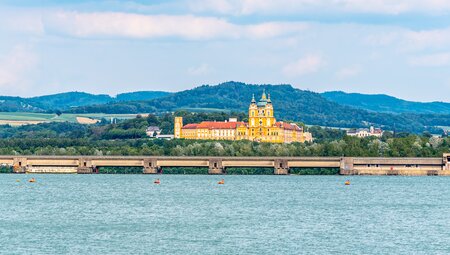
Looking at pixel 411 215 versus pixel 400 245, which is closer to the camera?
pixel 400 245

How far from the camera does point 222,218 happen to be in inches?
4075

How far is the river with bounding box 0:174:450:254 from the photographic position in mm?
83562

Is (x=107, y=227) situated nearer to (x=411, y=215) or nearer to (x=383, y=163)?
(x=411, y=215)

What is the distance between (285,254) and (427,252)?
973cm

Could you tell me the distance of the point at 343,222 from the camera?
101 meters

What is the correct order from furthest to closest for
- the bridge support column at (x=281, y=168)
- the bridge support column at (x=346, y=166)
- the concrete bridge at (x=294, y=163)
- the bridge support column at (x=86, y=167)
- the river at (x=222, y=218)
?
the bridge support column at (x=86, y=167), the bridge support column at (x=346, y=166), the bridge support column at (x=281, y=168), the concrete bridge at (x=294, y=163), the river at (x=222, y=218)

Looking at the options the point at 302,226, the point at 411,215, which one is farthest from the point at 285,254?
the point at 411,215

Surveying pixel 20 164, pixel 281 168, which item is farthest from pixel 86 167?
pixel 281 168

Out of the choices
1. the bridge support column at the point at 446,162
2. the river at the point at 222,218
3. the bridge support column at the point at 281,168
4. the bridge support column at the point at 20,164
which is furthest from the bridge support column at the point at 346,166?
the bridge support column at the point at 20,164

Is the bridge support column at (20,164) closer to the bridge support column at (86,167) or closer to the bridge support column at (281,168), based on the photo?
the bridge support column at (86,167)

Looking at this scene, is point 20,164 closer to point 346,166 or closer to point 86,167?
point 86,167

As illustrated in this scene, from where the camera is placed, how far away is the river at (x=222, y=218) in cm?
8356

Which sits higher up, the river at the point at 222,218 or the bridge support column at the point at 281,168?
the bridge support column at the point at 281,168

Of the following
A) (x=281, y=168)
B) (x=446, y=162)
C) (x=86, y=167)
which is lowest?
(x=281, y=168)
